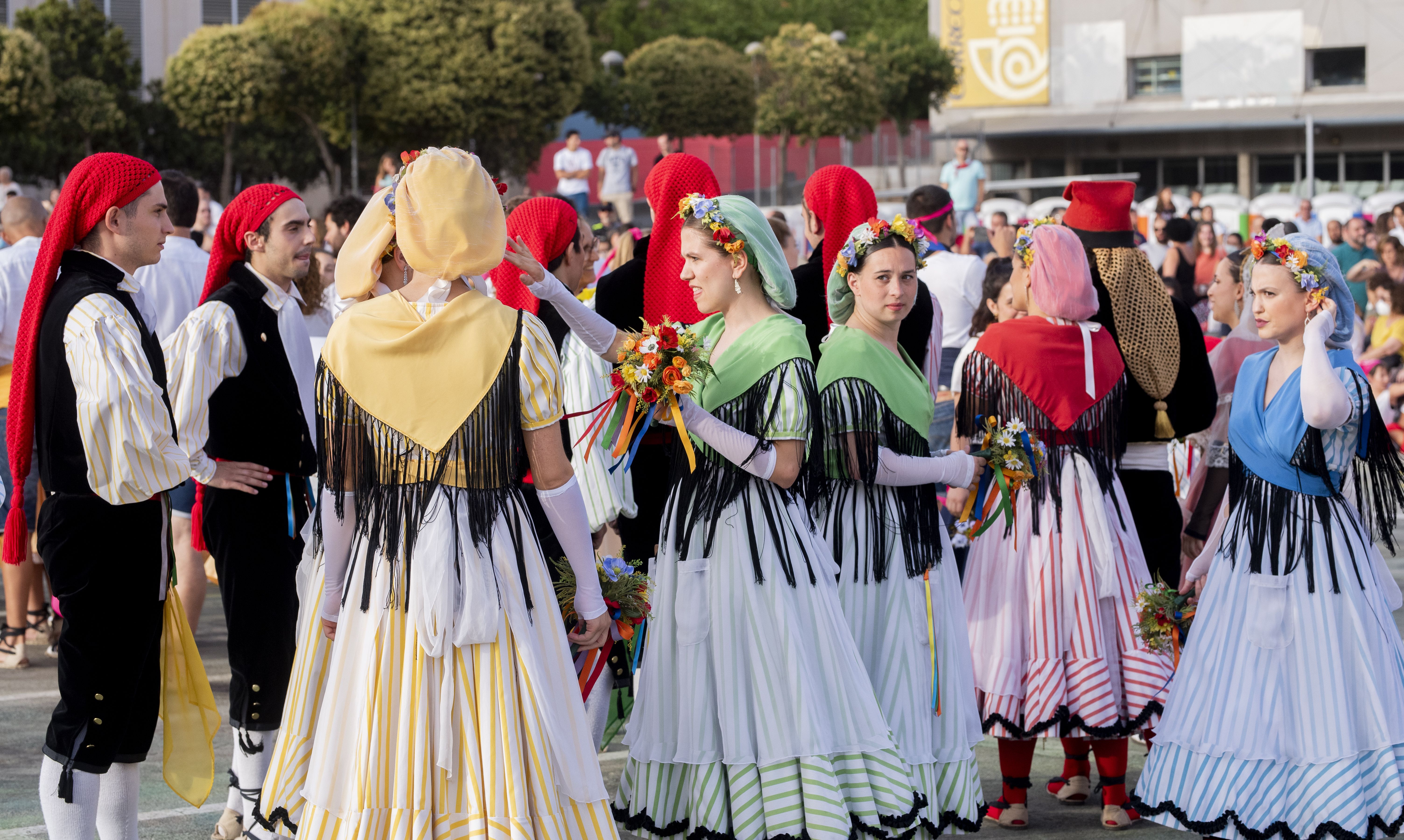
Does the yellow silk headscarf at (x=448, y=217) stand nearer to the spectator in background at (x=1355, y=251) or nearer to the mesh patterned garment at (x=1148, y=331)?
the mesh patterned garment at (x=1148, y=331)

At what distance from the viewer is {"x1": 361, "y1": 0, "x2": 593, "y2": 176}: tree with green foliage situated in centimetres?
3425

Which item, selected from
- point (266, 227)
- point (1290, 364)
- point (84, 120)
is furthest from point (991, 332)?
point (84, 120)

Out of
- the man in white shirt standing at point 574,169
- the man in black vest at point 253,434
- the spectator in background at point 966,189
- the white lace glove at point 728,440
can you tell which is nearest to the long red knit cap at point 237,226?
the man in black vest at point 253,434

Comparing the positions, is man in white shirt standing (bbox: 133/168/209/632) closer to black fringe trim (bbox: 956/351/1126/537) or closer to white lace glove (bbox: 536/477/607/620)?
white lace glove (bbox: 536/477/607/620)

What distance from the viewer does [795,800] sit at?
418 cm

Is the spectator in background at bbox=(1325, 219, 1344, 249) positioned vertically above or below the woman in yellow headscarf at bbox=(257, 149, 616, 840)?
above

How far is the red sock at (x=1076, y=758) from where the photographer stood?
5.48m

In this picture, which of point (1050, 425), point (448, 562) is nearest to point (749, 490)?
point (448, 562)

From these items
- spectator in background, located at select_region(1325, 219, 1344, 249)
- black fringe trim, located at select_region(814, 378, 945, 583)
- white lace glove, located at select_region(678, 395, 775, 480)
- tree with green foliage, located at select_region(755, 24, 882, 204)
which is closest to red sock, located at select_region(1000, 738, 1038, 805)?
black fringe trim, located at select_region(814, 378, 945, 583)

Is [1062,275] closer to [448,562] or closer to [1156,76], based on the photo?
[448,562]

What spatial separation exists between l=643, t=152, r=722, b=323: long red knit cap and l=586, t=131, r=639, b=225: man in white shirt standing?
57.9 feet

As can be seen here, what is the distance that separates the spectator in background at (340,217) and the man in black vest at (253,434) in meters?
3.03

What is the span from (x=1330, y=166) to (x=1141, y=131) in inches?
231

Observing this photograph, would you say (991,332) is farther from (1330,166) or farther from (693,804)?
(1330,166)
